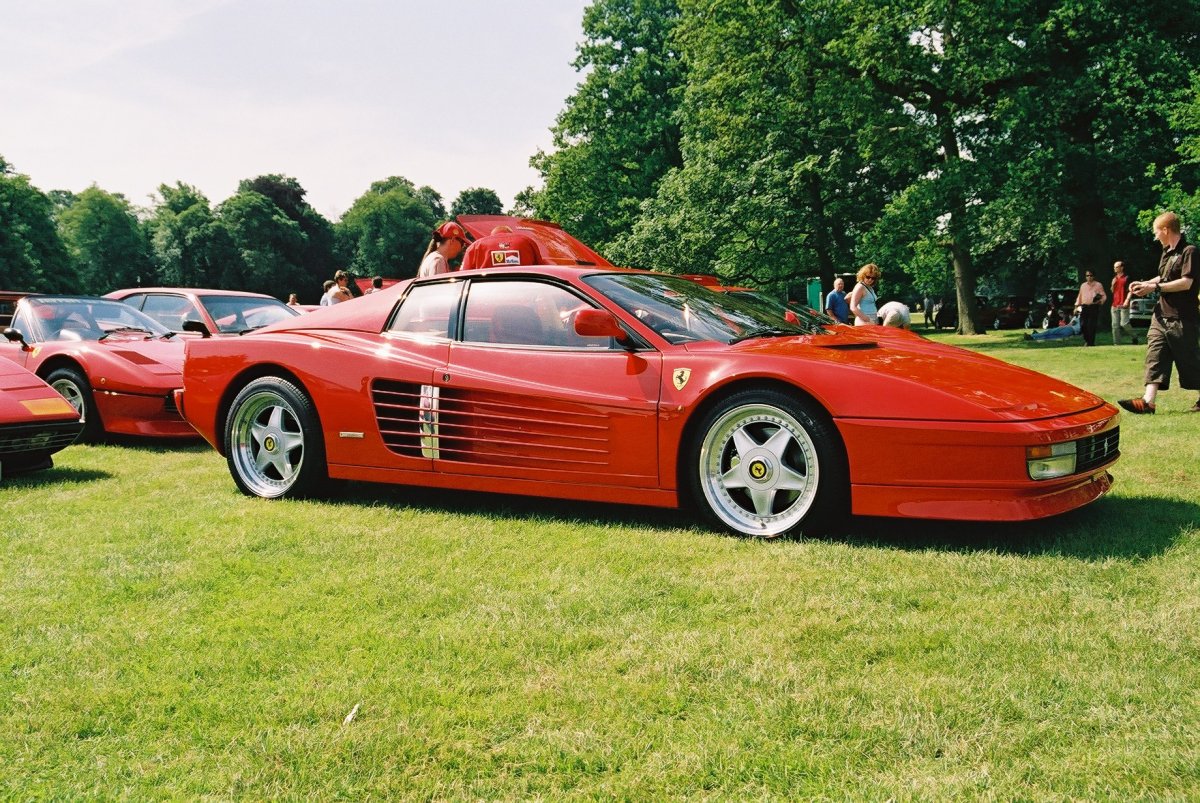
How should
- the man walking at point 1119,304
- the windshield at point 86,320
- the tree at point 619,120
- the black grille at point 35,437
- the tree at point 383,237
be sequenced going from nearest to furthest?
1. the black grille at point 35,437
2. the windshield at point 86,320
3. the man walking at point 1119,304
4. the tree at point 619,120
5. the tree at point 383,237

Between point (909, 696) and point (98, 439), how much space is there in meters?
7.38

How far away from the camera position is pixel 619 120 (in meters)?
36.1

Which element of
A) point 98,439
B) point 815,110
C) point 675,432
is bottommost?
point 98,439

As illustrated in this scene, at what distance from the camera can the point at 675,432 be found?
414cm

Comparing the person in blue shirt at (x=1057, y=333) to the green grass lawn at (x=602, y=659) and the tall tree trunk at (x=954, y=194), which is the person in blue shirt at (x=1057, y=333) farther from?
the green grass lawn at (x=602, y=659)

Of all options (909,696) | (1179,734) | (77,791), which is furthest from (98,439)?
(1179,734)

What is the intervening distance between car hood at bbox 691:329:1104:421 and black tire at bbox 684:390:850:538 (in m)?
0.15

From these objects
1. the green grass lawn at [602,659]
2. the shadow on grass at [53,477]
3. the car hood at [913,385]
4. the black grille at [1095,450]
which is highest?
the car hood at [913,385]

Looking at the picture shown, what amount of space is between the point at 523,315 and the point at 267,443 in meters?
1.79

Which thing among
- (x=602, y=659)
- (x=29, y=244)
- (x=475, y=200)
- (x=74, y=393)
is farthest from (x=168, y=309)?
(x=475, y=200)

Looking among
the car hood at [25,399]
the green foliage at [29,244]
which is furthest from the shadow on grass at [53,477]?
the green foliage at [29,244]

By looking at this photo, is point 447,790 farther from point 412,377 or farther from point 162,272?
point 162,272

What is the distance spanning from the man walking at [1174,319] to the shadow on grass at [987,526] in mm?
3703

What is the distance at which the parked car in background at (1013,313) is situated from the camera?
34.2 m
